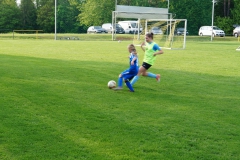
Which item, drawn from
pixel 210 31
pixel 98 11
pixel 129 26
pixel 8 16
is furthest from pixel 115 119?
pixel 8 16

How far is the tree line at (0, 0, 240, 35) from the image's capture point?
5716 cm

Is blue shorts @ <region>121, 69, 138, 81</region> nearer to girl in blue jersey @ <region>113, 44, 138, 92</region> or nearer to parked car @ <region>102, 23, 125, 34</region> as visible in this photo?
girl in blue jersey @ <region>113, 44, 138, 92</region>

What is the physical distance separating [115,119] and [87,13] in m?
52.3

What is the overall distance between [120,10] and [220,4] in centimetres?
3326

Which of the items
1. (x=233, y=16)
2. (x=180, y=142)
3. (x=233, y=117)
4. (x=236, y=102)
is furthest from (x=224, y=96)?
(x=233, y=16)

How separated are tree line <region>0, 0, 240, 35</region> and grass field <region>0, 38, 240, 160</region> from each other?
155 feet

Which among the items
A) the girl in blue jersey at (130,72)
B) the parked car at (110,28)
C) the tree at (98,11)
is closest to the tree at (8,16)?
the tree at (98,11)

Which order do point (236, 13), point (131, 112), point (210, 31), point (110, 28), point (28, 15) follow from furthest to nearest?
point (28, 15)
point (236, 13)
point (110, 28)
point (210, 31)
point (131, 112)

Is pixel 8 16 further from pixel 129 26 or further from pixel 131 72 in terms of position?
pixel 131 72

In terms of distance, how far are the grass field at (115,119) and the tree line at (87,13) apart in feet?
155

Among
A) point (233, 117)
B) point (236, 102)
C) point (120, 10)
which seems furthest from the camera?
point (120, 10)

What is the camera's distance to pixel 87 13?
187 feet

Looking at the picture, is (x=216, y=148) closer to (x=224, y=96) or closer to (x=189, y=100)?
(x=189, y=100)

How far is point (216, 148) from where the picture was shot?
200 inches
